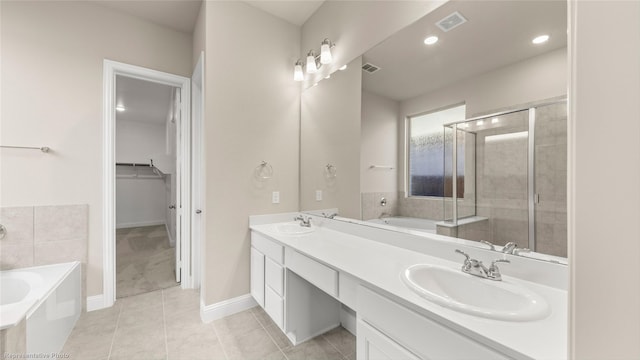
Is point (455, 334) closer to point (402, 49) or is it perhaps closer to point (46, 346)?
point (402, 49)

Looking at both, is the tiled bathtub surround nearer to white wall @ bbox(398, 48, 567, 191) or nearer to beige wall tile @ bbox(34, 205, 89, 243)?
beige wall tile @ bbox(34, 205, 89, 243)

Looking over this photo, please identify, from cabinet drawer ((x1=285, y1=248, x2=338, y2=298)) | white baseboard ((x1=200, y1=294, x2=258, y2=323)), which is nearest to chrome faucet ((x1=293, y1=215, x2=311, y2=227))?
cabinet drawer ((x1=285, y1=248, x2=338, y2=298))

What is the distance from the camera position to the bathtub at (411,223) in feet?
4.71

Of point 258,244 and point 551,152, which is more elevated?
point 551,152

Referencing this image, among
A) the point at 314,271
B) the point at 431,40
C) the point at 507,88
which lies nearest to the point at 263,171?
the point at 314,271

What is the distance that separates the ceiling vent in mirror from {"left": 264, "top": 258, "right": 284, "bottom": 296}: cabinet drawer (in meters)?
1.80

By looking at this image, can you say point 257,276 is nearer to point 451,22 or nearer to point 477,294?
point 477,294

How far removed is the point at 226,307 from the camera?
7.00 feet

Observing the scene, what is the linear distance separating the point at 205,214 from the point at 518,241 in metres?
2.08

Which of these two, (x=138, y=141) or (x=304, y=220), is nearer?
(x=304, y=220)

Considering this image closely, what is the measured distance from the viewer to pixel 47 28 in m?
2.09

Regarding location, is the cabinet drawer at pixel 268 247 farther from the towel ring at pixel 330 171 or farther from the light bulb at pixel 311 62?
the light bulb at pixel 311 62

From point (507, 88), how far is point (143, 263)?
4299 millimetres

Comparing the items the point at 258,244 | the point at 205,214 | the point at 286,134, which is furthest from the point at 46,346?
the point at 286,134
